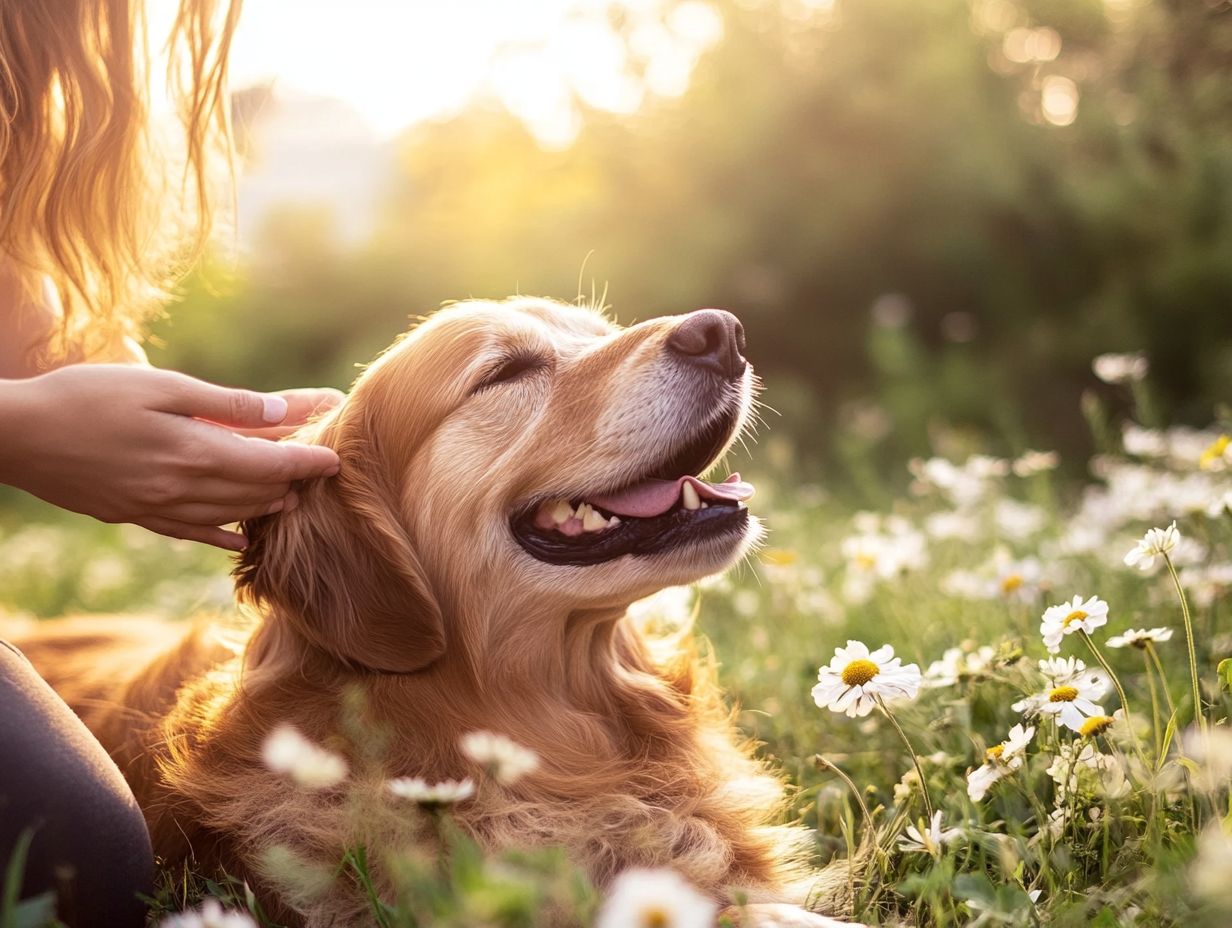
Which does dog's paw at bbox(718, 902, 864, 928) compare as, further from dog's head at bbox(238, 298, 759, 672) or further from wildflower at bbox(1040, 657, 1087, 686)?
dog's head at bbox(238, 298, 759, 672)

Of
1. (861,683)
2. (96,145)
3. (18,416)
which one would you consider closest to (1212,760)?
(861,683)

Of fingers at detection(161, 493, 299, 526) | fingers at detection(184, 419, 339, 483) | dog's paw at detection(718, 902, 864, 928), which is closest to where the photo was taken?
dog's paw at detection(718, 902, 864, 928)

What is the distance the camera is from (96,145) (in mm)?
2697

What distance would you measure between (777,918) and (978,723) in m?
0.97

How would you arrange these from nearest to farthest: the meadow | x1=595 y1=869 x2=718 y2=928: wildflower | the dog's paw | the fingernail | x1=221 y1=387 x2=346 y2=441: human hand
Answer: x1=595 y1=869 x2=718 y2=928: wildflower
the meadow
the dog's paw
the fingernail
x1=221 y1=387 x2=346 y2=441: human hand

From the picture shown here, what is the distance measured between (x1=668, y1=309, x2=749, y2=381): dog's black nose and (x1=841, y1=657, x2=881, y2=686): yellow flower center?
78cm

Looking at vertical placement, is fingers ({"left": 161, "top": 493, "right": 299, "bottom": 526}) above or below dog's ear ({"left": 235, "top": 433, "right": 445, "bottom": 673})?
above

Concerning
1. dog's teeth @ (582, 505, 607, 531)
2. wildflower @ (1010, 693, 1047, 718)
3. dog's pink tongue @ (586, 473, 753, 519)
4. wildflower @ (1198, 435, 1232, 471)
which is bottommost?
wildflower @ (1010, 693, 1047, 718)

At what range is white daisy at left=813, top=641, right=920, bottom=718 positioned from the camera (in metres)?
1.87

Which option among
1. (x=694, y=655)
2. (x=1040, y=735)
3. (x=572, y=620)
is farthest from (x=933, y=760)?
(x=572, y=620)

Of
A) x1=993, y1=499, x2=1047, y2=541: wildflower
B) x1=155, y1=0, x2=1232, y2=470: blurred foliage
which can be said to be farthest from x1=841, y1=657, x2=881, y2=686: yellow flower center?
x1=155, y1=0, x2=1232, y2=470: blurred foliage

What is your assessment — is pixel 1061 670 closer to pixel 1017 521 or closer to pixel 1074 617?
pixel 1074 617

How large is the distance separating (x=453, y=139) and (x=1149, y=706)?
1205cm

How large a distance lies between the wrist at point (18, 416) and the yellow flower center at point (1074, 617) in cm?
185
